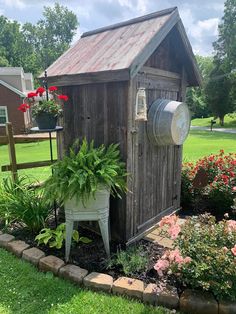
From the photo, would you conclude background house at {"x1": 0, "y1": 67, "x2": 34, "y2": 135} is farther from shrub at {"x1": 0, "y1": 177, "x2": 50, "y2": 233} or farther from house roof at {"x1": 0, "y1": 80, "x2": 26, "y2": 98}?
shrub at {"x1": 0, "y1": 177, "x2": 50, "y2": 233}

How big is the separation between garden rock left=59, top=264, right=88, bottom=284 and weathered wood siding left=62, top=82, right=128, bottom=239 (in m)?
0.80

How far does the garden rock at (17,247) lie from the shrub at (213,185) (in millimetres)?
2955

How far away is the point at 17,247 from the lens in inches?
127

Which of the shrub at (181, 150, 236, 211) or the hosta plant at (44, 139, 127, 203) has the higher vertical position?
the hosta plant at (44, 139, 127, 203)

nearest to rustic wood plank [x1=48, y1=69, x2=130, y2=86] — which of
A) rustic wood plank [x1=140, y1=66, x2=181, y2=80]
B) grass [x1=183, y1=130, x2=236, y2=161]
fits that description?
rustic wood plank [x1=140, y1=66, x2=181, y2=80]

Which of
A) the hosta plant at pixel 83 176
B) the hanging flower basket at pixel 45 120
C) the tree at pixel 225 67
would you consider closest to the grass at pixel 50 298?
the hosta plant at pixel 83 176

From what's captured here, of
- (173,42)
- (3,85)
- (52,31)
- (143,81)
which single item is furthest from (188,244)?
(52,31)

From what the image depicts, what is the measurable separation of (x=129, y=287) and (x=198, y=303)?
2.12ft

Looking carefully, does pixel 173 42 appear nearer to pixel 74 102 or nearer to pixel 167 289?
pixel 74 102

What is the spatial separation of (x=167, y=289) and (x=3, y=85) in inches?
827

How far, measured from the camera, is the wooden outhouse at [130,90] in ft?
9.90

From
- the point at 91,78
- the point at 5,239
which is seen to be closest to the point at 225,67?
the point at 91,78

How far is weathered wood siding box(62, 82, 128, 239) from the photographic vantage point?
3.10 metres

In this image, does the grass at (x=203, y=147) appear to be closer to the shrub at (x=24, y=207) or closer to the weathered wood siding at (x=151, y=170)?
the weathered wood siding at (x=151, y=170)
